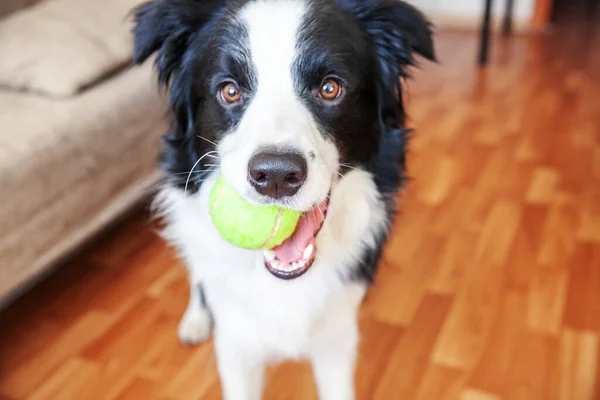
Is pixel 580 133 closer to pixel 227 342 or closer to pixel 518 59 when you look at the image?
pixel 518 59

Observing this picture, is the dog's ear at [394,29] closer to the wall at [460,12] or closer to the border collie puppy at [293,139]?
the border collie puppy at [293,139]

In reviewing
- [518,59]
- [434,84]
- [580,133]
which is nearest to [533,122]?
[580,133]

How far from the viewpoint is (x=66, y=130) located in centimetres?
193

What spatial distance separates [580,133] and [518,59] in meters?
1.16

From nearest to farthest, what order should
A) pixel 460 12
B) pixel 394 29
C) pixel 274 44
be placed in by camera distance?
1. pixel 274 44
2. pixel 394 29
3. pixel 460 12

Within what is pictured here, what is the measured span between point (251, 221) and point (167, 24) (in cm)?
51

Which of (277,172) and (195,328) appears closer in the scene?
(277,172)

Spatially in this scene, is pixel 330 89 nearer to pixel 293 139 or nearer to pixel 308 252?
pixel 293 139

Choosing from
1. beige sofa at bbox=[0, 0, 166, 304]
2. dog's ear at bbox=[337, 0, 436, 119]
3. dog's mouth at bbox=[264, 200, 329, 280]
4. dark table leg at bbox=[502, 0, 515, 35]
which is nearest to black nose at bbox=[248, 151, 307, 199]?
dog's mouth at bbox=[264, 200, 329, 280]

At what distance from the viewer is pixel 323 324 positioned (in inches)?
57.8

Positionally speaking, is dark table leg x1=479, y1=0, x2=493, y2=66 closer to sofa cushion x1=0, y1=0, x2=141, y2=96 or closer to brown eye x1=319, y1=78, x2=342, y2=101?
sofa cushion x1=0, y1=0, x2=141, y2=96

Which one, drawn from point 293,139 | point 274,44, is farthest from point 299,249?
point 274,44

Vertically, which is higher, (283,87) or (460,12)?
(283,87)

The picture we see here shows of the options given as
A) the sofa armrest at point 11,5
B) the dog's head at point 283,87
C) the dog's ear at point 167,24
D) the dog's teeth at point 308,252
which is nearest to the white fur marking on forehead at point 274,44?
the dog's head at point 283,87
